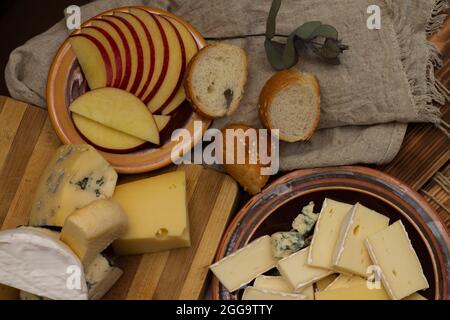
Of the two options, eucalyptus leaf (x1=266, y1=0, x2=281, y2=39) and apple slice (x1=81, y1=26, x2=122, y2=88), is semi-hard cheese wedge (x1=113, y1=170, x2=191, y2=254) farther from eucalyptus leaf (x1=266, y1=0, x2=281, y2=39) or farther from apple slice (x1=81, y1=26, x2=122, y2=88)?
eucalyptus leaf (x1=266, y1=0, x2=281, y2=39)

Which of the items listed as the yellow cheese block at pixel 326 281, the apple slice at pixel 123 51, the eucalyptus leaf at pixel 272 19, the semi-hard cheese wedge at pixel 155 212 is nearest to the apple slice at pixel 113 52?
the apple slice at pixel 123 51

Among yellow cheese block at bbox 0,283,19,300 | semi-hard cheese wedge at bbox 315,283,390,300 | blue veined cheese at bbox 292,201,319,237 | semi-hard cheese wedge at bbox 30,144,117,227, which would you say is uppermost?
semi-hard cheese wedge at bbox 30,144,117,227

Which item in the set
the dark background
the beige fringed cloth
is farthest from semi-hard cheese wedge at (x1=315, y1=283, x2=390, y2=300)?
the dark background

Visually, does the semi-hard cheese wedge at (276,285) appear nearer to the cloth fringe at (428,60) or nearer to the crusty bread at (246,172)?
the crusty bread at (246,172)

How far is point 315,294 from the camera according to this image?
1588mm

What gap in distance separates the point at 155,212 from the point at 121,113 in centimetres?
25

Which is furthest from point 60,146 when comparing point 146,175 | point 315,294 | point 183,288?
point 315,294

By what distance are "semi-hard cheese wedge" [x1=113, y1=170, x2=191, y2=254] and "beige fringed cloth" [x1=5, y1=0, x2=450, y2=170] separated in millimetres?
221

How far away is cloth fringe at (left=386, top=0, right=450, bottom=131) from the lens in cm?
164

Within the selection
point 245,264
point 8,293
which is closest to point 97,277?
point 8,293

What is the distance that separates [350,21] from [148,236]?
2.35ft

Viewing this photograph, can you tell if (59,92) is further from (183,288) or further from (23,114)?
(183,288)

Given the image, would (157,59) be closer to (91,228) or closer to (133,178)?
(133,178)

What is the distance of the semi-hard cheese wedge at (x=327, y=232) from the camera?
5.15 feet
